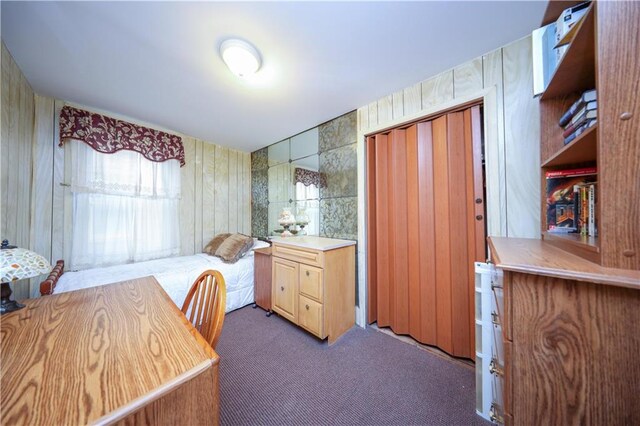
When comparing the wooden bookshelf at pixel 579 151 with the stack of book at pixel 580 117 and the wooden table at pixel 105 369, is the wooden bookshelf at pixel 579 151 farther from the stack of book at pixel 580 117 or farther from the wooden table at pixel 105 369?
the wooden table at pixel 105 369

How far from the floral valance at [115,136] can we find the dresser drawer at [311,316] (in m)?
2.46

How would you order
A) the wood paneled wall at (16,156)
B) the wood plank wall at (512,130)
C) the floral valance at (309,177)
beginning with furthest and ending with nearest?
the floral valance at (309,177) → the wood paneled wall at (16,156) → the wood plank wall at (512,130)

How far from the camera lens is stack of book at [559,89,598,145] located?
0.81 meters

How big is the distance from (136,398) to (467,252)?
73.7 inches

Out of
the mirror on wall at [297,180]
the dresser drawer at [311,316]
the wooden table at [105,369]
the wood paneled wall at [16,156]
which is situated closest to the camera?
the wooden table at [105,369]

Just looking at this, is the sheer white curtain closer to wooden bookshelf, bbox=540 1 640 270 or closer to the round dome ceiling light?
the round dome ceiling light

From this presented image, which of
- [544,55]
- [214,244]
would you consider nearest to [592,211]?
[544,55]


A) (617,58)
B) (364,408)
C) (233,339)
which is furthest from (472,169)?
(233,339)

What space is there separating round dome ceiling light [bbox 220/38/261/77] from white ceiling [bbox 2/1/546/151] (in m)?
0.05

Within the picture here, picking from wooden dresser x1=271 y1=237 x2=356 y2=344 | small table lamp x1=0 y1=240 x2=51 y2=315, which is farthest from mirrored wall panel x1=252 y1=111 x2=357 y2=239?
small table lamp x1=0 y1=240 x2=51 y2=315

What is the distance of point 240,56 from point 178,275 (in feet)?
6.66

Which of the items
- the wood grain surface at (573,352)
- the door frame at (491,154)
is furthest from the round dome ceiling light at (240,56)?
the wood grain surface at (573,352)

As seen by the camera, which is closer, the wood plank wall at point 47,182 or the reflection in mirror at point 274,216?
the wood plank wall at point 47,182

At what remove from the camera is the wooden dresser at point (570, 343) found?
497 mm
